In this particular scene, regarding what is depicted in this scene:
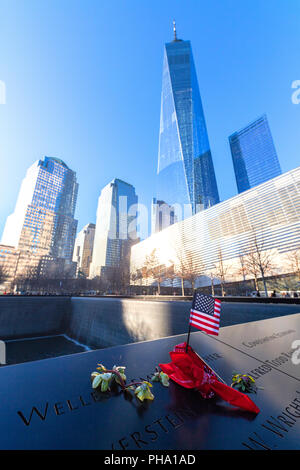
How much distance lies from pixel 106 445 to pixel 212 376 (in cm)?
142

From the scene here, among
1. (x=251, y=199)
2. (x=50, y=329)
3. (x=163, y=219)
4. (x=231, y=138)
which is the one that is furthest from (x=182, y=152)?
(x=50, y=329)

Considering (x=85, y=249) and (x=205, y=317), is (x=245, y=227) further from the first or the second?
(x=85, y=249)

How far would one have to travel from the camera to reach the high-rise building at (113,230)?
110375 millimetres

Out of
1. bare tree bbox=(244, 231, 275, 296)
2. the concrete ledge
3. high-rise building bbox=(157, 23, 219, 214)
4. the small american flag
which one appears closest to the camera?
the small american flag

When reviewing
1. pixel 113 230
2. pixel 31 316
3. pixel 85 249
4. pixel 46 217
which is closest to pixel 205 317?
pixel 31 316

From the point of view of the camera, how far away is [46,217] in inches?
4156

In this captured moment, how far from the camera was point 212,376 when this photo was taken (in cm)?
225

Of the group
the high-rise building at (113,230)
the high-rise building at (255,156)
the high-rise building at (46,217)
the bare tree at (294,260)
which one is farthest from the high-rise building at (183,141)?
the high-rise building at (46,217)

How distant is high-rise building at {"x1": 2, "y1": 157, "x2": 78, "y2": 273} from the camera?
3802 inches

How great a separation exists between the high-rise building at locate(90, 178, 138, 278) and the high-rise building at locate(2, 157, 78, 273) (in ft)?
60.8

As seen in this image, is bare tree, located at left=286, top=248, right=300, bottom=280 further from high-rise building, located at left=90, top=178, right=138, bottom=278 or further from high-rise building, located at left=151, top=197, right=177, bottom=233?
high-rise building, located at left=90, top=178, right=138, bottom=278

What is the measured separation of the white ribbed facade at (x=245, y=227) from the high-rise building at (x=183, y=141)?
24.0 meters

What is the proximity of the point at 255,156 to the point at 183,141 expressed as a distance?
215 ft

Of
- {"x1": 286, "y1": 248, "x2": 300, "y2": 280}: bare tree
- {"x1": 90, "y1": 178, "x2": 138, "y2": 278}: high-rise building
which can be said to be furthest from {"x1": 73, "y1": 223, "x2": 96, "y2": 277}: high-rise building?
{"x1": 286, "y1": 248, "x2": 300, "y2": 280}: bare tree
